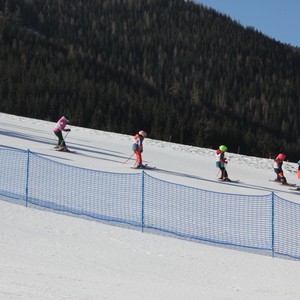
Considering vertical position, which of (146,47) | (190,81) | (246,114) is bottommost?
(246,114)

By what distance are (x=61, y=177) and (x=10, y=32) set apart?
12248 cm

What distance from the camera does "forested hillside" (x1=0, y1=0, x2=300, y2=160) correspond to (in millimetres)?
92250

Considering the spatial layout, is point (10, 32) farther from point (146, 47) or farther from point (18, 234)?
point (18, 234)

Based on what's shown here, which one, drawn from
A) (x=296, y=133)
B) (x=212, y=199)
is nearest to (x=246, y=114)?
(x=296, y=133)

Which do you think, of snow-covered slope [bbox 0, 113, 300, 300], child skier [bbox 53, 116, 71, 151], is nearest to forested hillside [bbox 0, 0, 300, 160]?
child skier [bbox 53, 116, 71, 151]

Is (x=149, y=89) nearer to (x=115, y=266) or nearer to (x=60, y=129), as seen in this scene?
(x=60, y=129)

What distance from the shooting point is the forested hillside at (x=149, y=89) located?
9225 cm

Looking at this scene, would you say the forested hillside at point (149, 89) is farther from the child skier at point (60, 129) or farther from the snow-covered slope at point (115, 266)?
the snow-covered slope at point (115, 266)

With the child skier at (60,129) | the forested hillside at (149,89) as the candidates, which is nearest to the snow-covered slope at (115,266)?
the child skier at (60,129)

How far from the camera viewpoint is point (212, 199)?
1501 cm

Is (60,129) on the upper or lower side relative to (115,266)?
upper

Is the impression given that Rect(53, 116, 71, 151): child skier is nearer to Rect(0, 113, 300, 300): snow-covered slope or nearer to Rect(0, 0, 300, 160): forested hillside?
Rect(0, 113, 300, 300): snow-covered slope

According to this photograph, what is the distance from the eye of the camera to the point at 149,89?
445 feet

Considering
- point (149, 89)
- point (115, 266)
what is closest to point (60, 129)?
point (115, 266)
